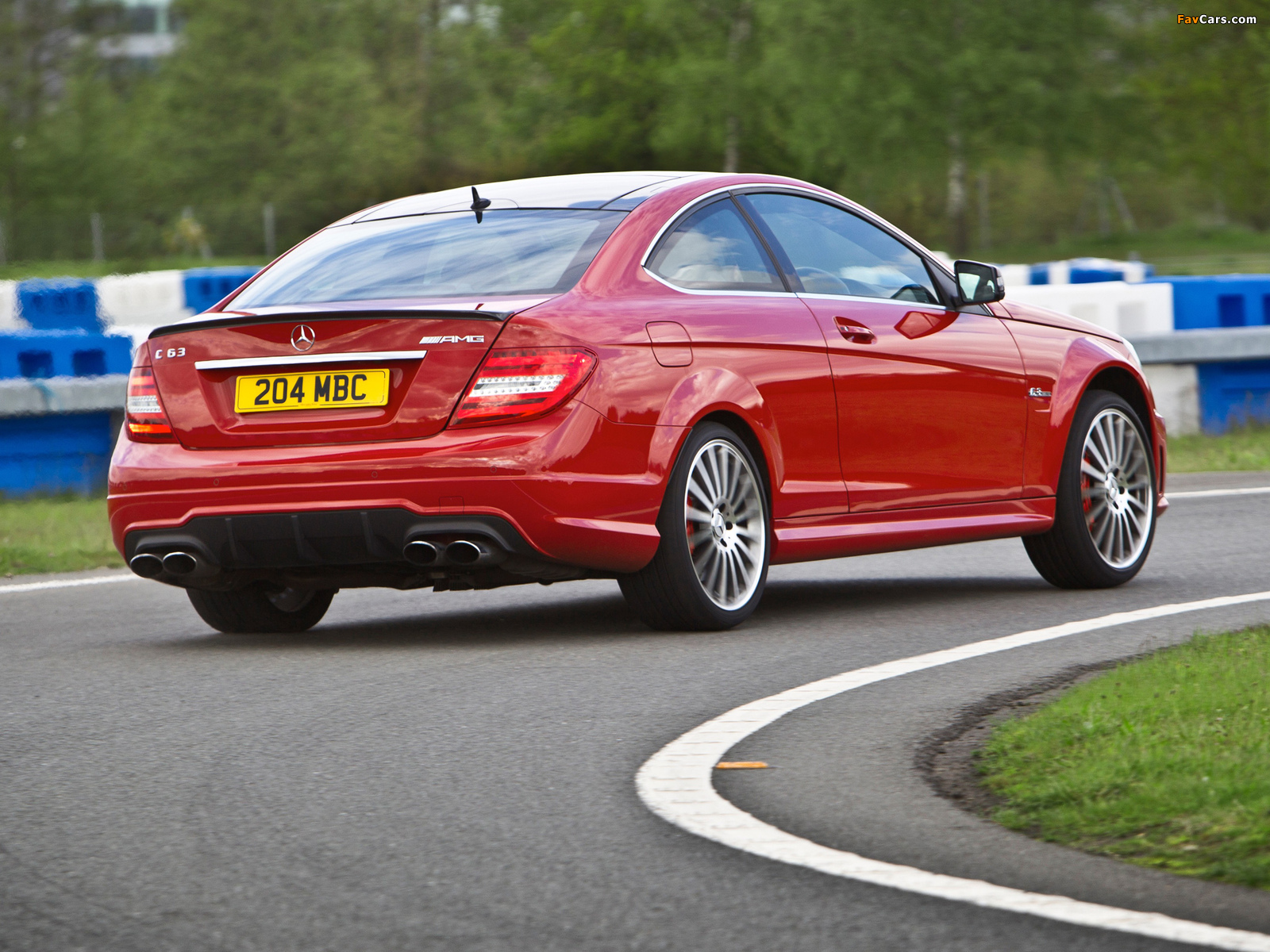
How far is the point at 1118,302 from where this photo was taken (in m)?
15.1

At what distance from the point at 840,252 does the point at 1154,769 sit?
3715 mm

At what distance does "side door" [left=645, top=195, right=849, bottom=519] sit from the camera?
697 cm

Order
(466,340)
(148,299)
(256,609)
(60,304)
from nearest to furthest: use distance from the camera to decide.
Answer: (466,340) → (256,609) → (60,304) → (148,299)

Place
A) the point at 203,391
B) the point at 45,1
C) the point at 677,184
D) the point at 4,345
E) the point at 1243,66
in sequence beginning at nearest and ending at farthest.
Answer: the point at 203,391, the point at 677,184, the point at 4,345, the point at 1243,66, the point at 45,1

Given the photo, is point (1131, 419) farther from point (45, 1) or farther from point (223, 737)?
point (45, 1)

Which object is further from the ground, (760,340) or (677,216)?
(677,216)

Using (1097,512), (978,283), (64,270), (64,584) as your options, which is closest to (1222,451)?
(1097,512)

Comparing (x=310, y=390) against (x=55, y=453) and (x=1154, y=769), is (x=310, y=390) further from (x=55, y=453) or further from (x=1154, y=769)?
(x=55, y=453)

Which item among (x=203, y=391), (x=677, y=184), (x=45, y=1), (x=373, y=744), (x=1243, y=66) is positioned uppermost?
(x=45, y=1)

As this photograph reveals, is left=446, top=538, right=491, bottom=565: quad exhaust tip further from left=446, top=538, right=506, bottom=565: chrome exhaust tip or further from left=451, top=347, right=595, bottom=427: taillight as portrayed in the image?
left=451, top=347, right=595, bottom=427: taillight

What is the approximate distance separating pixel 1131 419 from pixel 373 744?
14.4 feet

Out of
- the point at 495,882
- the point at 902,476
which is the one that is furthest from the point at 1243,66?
the point at 495,882

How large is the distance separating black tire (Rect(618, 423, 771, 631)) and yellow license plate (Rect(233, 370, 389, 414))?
0.98 metres

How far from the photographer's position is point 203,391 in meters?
6.77
